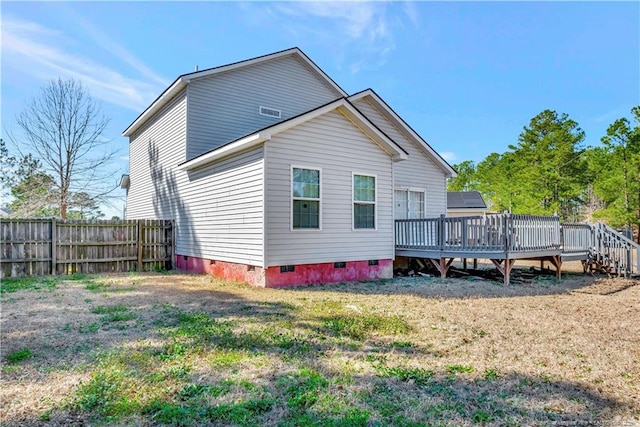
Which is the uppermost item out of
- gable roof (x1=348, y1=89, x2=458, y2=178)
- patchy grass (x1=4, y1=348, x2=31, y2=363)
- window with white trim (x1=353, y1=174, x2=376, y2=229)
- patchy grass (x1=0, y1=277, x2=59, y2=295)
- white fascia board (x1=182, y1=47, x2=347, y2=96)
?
white fascia board (x1=182, y1=47, x2=347, y2=96)

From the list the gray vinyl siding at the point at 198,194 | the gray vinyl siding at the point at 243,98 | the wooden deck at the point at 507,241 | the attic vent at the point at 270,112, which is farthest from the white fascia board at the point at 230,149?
the wooden deck at the point at 507,241

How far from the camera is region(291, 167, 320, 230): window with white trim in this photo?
873cm

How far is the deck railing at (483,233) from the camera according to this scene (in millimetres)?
9469

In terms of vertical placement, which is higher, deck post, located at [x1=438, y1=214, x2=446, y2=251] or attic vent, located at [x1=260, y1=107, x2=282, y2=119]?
attic vent, located at [x1=260, y1=107, x2=282, y2=119]

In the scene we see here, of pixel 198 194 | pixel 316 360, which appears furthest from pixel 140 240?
pixel 316 360

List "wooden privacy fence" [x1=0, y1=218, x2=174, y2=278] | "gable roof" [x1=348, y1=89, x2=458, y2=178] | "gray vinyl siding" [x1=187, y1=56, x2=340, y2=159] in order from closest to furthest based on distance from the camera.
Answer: "wooden privacy fence" [x1=0, y1=218, x2=174, y2=278] → "gray vinyl siding" [x1=187, y1=56, x2=340, y2=159] → "gable roof" [x1=348, y1=89, x2=458, y2=178]

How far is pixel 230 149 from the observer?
8883 millimetres

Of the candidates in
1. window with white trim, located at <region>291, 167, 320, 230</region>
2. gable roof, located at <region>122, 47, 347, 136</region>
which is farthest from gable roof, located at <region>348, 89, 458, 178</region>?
window with white trim, located at <region>291, 167, 320, 230</region>

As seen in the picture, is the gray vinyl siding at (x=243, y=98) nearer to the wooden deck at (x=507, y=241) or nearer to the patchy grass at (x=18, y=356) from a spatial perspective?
the wooden deck at (x=507, y=241)

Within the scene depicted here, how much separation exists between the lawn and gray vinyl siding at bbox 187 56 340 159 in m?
6.35

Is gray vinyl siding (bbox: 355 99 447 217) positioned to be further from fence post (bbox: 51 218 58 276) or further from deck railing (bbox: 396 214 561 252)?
fence post (bbox: 51 218 58 276)

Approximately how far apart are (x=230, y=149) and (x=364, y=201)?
12.7 ft

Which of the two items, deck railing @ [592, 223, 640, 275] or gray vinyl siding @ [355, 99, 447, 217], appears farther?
gray vinyl siding @ [355, 99, 447, 217]

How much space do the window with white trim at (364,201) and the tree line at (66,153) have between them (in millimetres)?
16816
